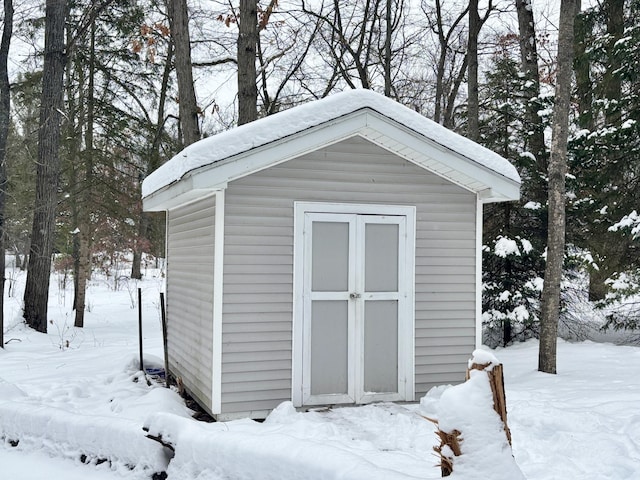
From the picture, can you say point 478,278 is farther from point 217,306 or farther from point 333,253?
point 217,306

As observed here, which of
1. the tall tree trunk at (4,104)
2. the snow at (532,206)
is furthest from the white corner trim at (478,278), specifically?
the tall tree trunk at (4,104)

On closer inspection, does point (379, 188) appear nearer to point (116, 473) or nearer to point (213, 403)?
point (213, 403)

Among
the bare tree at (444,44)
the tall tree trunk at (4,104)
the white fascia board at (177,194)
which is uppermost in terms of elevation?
the bare tree at (444,44)

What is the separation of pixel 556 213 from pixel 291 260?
3.56m

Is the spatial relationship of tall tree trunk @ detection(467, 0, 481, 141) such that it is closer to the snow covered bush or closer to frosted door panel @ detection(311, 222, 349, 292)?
the snow covered bush

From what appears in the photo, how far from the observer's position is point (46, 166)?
11367 mm

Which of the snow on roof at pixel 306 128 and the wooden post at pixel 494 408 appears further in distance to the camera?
the snow on roof at pixel 306 128

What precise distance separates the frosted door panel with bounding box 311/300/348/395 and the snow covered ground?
13.4 inches

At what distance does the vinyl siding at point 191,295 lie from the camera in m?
5.66

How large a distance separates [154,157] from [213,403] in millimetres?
8652

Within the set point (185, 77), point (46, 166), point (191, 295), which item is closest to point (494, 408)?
point (191, 295)

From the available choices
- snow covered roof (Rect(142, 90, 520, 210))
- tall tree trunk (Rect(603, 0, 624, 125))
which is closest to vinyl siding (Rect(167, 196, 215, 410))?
snow covered roof (Rect(142, 90, 520, 210))

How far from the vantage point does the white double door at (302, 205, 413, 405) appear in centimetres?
570

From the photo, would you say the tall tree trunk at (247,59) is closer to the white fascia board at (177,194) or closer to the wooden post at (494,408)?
the white fascia board at (177,194)
